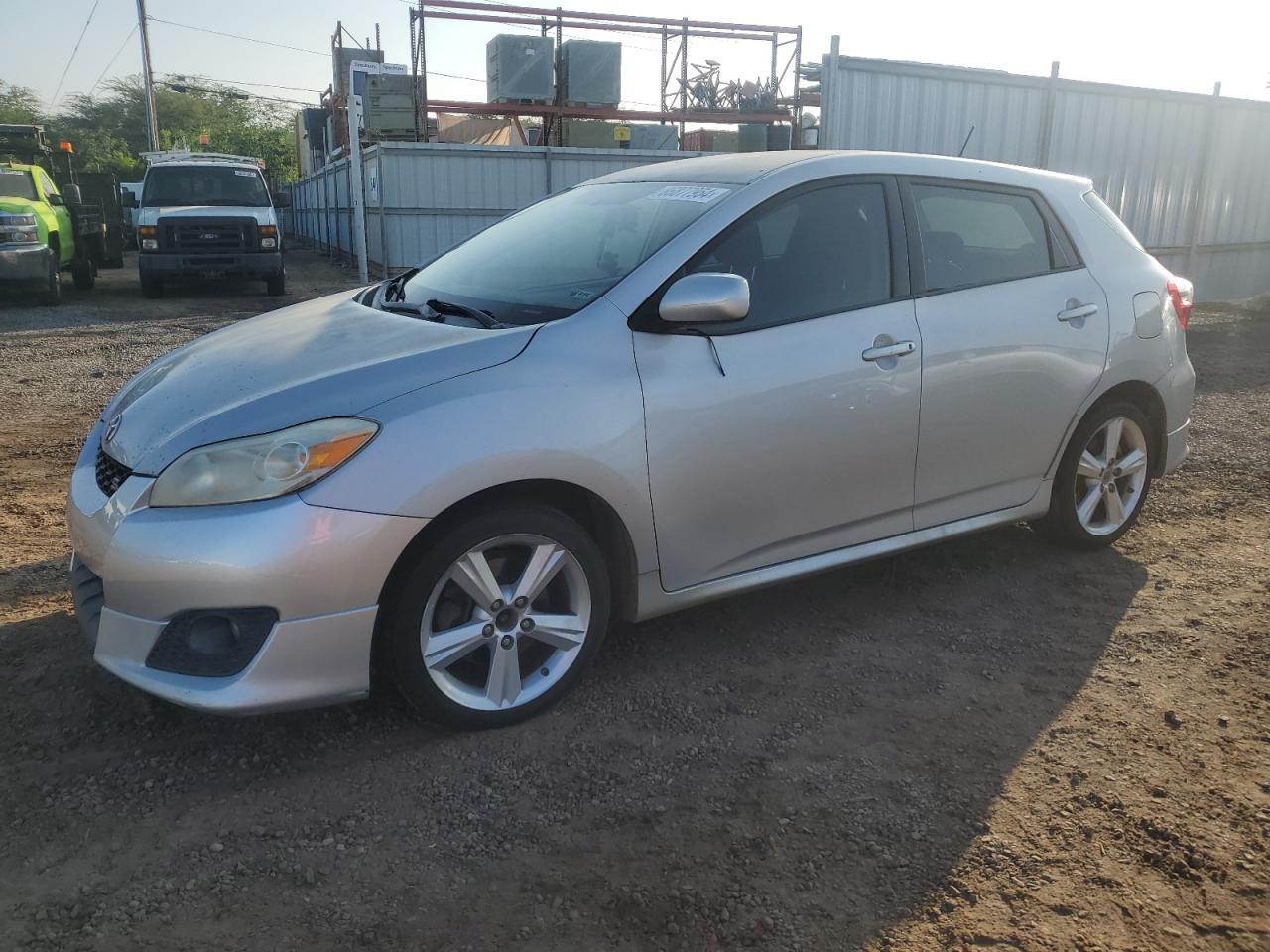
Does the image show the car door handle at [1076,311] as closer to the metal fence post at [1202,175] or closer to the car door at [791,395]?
the car door at [791,395]

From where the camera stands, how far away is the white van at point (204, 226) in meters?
15.2

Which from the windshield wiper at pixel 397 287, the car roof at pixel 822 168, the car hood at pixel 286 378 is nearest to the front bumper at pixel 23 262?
the windshield wiper at pixel 397 287

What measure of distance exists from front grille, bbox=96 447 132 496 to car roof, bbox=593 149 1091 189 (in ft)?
7.10

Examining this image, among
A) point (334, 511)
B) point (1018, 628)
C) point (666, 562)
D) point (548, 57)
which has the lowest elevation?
point (1018, 628)

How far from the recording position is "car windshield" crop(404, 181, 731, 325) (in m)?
3.38

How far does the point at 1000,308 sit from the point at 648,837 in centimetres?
249

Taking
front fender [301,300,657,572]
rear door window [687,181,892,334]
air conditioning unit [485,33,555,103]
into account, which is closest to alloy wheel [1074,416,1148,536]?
rear door window [687,181,892,334]

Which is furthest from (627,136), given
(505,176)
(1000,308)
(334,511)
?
(334,511)

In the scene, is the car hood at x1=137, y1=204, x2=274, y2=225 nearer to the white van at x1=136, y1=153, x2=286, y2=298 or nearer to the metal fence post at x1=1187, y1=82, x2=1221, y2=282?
the white van at x1=136, y1=153, x2=286, y2=298

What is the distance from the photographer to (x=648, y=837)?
2.61 m

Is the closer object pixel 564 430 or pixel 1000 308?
pixel 564 430

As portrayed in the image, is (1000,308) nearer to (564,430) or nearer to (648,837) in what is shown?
(564,430)

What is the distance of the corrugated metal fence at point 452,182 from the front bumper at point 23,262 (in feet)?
16.0

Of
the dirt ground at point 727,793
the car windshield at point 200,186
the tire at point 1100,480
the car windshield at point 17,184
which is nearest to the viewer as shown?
the dirt ground at point 727,793
